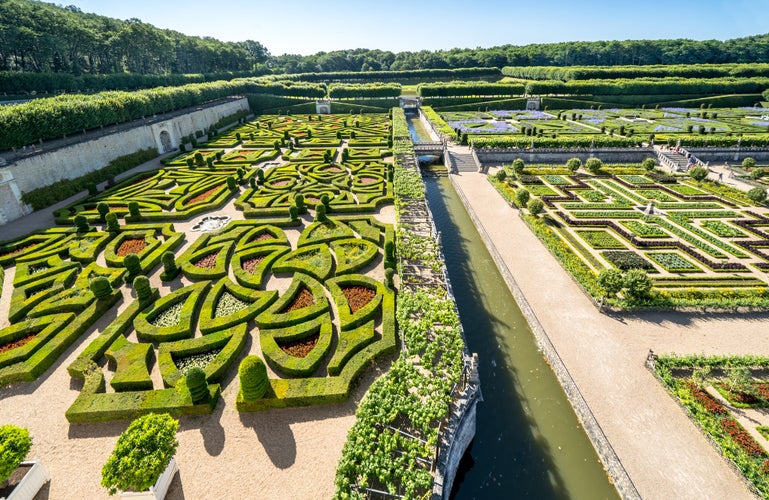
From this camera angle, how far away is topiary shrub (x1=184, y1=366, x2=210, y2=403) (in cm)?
1269

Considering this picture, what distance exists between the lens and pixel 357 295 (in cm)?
1912

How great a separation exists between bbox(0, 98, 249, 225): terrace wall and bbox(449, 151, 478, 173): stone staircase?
3888 cm

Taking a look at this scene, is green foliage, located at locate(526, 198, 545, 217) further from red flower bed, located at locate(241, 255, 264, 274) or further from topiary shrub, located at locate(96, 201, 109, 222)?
topiary shrub, located at locate(96, 201, 109, 222)

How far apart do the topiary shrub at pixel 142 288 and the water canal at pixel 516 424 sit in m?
17.0

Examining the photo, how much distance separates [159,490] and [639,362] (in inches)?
765

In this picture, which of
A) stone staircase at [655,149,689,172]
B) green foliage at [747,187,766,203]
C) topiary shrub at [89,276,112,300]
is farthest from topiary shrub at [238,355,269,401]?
stone staircase at [655,149,689,172]

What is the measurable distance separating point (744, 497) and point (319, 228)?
2403 cm

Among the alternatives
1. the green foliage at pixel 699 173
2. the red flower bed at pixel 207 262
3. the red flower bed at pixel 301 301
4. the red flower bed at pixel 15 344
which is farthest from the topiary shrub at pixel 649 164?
the red flower bed at pixel 15 344

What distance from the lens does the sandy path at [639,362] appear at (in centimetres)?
1204

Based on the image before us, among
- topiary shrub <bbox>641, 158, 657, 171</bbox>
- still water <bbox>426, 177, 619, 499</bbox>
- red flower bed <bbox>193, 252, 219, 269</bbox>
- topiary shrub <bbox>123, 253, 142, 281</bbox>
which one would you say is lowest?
still water <bbox>426, 177, 619, 499</bbox>

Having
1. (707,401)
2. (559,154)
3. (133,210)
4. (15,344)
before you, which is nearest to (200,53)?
(133,210)

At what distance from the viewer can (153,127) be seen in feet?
152

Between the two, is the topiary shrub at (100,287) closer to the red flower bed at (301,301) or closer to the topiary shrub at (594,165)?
the red flower bed at (301,301)

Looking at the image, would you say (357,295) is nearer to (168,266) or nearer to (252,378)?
(252,378)
